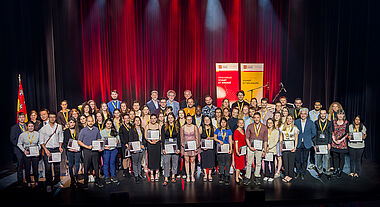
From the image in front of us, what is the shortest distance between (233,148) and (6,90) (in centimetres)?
661

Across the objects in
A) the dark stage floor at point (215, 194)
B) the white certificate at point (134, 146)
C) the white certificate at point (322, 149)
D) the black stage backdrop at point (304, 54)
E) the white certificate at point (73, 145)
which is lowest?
the dark stage floor at point (215, 194)

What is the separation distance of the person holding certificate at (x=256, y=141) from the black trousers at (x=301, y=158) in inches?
34.7

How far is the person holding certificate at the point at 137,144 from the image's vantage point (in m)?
5.56

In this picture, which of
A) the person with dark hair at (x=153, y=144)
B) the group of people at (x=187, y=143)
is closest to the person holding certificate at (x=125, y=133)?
the group of people at (x=187, y=143)

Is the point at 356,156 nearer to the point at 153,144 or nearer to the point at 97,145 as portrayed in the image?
the point at 153,144

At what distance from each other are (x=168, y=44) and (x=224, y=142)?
488 centimetres

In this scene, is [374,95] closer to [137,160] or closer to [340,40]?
[340,40]

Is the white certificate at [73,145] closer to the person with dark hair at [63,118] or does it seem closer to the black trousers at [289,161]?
the person with dark hair at [63,118]

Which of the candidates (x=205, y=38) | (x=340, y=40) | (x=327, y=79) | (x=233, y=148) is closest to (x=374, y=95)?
(x=327, y=79)

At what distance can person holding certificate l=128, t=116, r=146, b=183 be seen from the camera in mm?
5559

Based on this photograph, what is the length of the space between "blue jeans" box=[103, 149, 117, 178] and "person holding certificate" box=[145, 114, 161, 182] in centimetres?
79

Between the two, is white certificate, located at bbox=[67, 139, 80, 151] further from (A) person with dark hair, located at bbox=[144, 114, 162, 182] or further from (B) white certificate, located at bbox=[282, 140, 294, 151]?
(B) white certificate, located at bbox=[282, 140, 294, 151]

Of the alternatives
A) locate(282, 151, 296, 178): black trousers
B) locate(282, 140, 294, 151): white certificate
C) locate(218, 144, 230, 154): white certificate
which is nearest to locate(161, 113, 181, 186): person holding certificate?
locate(218, 144, 230, 154): white certificate

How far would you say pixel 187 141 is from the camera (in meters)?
5.45
